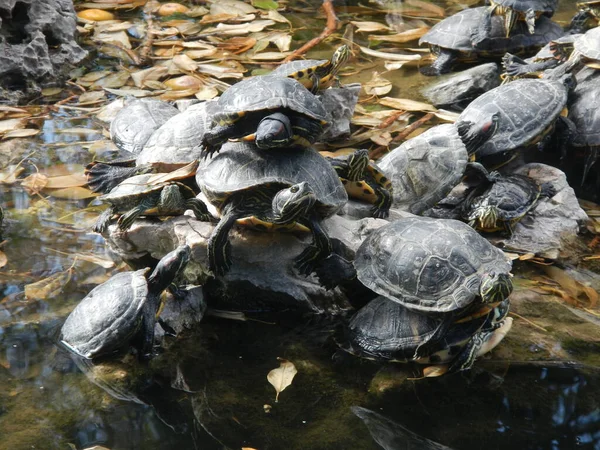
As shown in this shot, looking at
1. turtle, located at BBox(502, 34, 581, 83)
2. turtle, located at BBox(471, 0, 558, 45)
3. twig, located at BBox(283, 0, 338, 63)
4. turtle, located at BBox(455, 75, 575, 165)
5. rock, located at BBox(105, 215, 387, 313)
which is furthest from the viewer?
twig, located at BBox(283, 0, 338, 63)

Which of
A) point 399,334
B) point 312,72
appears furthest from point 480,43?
point 399,334

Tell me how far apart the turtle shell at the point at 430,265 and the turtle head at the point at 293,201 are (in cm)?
42

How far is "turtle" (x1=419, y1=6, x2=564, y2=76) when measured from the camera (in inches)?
269

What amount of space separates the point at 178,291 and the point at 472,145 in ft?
7.44

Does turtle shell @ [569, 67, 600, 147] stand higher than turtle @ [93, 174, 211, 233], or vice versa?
Result: turtle @ [93, 174, 211, 233]

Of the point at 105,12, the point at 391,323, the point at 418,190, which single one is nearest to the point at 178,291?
the point at 391,323

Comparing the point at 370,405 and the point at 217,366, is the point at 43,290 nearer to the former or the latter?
the point at 217,366

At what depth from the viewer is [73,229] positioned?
4.53m

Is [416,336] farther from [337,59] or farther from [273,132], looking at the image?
[337,59]

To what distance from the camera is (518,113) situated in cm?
503

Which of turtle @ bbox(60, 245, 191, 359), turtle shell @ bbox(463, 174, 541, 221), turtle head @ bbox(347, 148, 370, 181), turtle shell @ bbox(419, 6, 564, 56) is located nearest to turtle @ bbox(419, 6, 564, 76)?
turtle shell @ bbox(419, 6, 564, 56)

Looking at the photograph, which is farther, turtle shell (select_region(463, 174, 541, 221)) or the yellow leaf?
turtle shell (select_region(463, 174, 541, 221))

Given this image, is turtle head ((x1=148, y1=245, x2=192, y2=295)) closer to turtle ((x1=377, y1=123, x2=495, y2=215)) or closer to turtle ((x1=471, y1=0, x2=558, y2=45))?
turtle ((x1=377, y1=123, x2=495, y2=215))

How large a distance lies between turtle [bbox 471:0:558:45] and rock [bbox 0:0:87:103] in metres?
3.83
